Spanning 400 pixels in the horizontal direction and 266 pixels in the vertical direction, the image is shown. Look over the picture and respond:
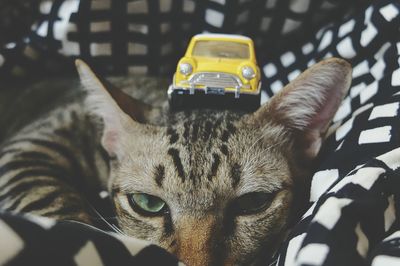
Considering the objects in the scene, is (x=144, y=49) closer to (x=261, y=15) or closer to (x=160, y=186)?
(x=261, y=15)

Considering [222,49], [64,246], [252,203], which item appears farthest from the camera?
[222,49]

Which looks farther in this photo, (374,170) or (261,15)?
(261,15)

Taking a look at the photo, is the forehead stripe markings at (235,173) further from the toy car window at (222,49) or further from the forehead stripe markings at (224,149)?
the toy car window at (222,49)

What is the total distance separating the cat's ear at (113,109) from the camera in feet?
3.38

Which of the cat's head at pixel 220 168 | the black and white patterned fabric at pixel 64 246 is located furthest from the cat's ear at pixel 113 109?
the black and white patterned fabric at pixel 64 246

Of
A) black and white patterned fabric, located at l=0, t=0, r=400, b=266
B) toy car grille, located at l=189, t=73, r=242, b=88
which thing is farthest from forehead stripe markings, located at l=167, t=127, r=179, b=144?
black and white patterned fabric, located at l=0, t=0, r=400, b=266

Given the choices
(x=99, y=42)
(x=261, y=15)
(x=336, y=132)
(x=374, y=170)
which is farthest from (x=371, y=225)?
(x=99, y=42)

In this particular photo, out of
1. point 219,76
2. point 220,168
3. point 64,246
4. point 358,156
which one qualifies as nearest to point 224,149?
point 220,168

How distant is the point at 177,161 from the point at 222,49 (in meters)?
0.29

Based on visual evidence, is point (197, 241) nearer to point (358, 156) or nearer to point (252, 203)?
point (252, 203)

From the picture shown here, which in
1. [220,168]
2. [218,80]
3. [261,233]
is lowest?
[261,233]

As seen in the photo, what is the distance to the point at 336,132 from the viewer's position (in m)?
1.06

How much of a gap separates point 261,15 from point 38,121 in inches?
27.6

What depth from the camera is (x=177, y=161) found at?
939 millimetres
